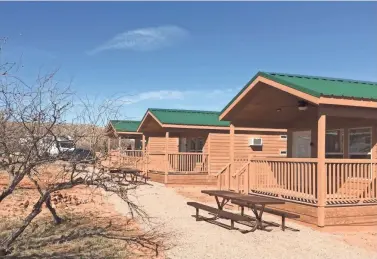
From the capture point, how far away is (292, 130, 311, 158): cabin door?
1405cm

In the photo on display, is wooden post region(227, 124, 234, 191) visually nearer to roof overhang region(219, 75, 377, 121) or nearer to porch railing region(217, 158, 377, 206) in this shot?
porch railing region(217, 158, 377, 206)

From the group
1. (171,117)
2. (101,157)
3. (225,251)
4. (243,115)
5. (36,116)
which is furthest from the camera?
(171,117)

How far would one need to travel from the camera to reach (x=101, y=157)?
5895 mm

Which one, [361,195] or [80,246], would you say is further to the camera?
[361,195]

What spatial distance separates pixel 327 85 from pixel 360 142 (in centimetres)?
264

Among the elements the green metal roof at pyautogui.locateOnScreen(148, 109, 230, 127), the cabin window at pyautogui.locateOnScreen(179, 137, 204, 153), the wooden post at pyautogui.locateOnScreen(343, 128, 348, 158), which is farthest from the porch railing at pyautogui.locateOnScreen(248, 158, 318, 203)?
the cabin window at pyautogui.locateOnScreen(179, 137, 204, 153)

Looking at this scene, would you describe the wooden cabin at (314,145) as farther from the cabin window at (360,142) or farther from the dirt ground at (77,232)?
the dirt ground at (77,232)

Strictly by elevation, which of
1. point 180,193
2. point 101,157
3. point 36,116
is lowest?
point 180,193

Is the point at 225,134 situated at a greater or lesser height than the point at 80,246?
greater

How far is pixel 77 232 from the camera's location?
807 cm

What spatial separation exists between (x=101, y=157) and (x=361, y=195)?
661 centimetres

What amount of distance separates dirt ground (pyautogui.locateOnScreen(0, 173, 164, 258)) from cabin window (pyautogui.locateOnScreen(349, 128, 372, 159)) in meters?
6.65

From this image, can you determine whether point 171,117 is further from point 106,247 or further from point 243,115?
point 106,247

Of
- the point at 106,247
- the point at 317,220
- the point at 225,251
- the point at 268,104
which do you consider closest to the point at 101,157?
the point at 106,247
